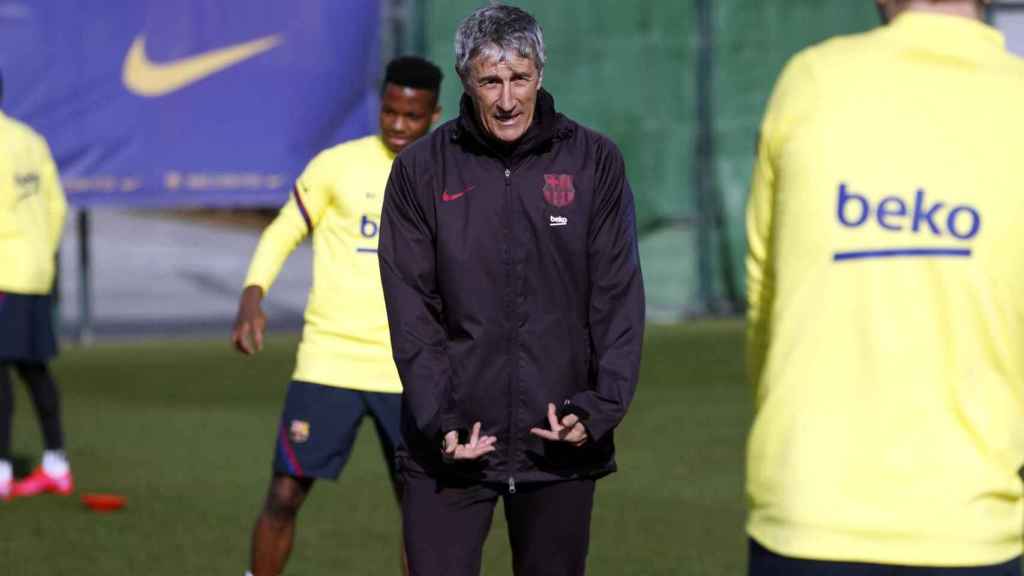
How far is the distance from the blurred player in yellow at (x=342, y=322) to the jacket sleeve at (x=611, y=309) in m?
2.12

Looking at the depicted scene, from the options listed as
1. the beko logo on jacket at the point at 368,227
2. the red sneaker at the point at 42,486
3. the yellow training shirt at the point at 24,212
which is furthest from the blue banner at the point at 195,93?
the beko logo on jacket at the point at 368,227

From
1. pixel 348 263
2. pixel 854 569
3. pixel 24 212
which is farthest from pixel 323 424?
pixel 854 569

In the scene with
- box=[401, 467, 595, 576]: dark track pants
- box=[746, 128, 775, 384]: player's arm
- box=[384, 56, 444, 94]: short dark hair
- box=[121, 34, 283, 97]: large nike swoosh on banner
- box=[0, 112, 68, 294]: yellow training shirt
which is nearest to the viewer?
box=[746, 128, 775, 384]: player's arm

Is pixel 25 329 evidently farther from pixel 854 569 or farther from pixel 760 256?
pixel 854 569

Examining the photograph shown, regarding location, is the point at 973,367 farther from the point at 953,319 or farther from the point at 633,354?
the point at 633,354

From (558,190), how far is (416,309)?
16.8 inches

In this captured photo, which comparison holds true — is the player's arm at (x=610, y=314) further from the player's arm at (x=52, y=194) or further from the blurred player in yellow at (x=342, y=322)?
the player's arm at (x=52, y=194)

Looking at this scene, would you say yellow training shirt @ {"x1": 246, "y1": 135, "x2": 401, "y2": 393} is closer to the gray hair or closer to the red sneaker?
the gray hair

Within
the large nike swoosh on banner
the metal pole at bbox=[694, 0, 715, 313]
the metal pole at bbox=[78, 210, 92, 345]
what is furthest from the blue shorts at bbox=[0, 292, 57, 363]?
the metal pole at bbox=[694, 0, 715, 313]

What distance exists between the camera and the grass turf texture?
27.1ft

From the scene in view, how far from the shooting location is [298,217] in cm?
675

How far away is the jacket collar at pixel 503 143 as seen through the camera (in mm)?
4609

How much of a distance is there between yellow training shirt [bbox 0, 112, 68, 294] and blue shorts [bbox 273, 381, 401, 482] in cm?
350

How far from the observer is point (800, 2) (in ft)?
58.1
